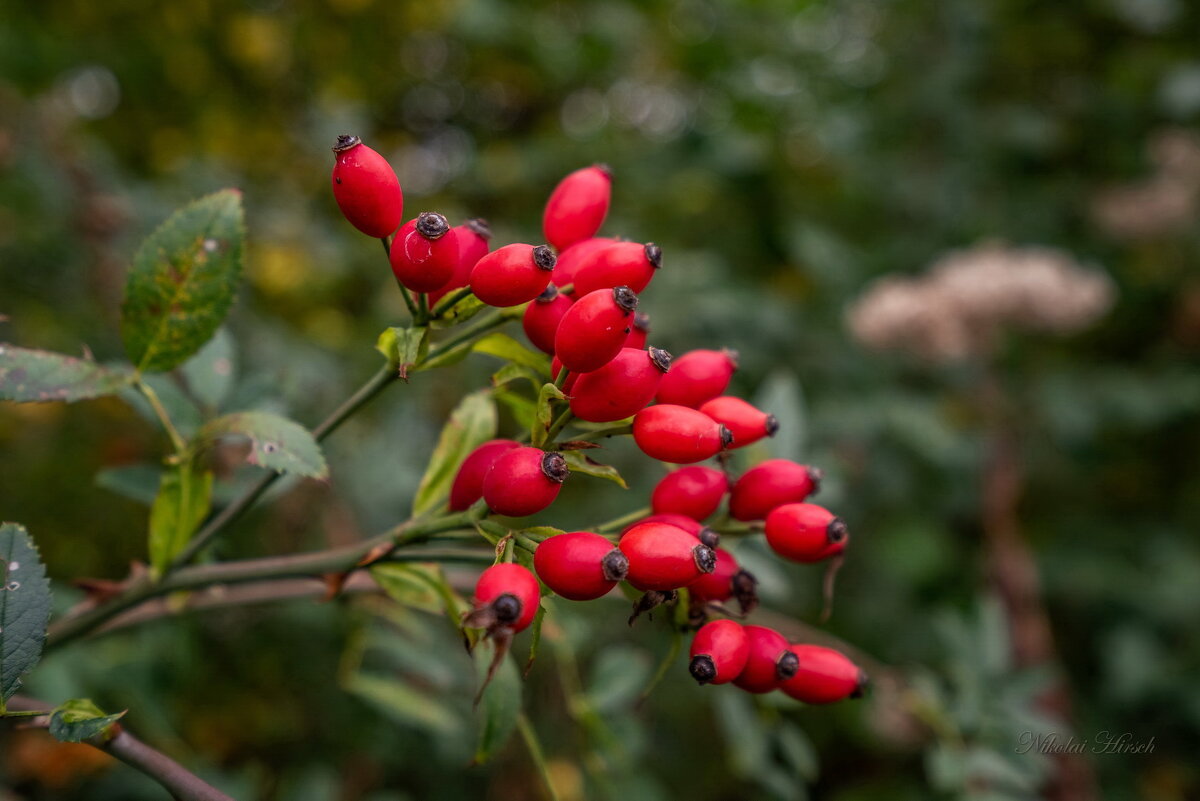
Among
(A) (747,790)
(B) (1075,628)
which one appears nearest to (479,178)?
(A) (747,790)

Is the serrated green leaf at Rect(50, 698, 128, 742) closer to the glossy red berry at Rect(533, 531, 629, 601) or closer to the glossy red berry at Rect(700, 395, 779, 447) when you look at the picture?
the glossy red berry at Rect(533, 531, 629, 601)

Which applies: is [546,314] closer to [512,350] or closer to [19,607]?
[512,350]

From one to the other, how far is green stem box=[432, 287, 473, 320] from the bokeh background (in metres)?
0.60

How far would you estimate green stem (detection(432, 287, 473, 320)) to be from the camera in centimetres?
81

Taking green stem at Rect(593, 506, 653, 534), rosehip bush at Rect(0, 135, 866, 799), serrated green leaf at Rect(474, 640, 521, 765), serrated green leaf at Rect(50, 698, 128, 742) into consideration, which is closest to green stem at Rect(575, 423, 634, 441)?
rosehip bush at Rect(0, 135, 866, 799)

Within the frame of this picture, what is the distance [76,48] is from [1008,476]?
3929 mm

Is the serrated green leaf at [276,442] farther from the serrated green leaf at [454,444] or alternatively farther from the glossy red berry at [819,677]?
the glossy red berry at [819,677]

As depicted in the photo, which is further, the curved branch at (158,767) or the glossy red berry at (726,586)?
the glossy red berry at (726,586)

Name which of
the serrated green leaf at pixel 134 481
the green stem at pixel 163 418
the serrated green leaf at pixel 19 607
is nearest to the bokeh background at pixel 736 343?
the serrated green leaf at pixel 134 481

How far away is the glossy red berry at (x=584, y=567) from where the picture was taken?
698 millimetres

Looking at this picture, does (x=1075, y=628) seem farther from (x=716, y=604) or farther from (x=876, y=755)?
(x=716, y=604)

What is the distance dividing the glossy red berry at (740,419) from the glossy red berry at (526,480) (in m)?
0.25

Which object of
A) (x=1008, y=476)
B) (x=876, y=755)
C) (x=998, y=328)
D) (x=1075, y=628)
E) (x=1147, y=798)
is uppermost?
(x=998, y=328)

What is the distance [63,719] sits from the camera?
71cm
